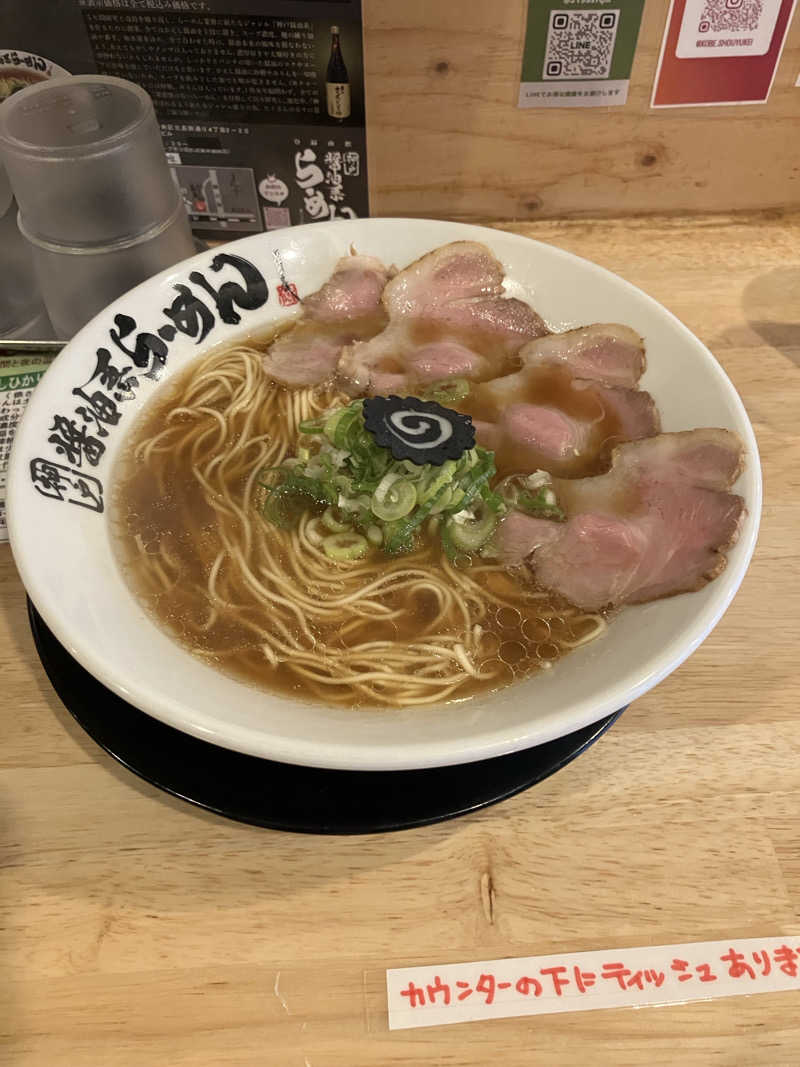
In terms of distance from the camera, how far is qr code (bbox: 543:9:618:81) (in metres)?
2.47

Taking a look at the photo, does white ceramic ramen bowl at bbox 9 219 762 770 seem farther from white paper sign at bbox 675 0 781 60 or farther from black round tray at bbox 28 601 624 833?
white paper sign at bbox 675 0 781 60

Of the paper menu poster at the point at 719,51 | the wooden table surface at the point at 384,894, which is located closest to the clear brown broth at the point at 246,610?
the wooden table surface at the point at 384,894

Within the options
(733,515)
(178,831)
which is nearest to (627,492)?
(733,515)

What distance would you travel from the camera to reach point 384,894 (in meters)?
1.54

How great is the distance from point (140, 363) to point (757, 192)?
249cm

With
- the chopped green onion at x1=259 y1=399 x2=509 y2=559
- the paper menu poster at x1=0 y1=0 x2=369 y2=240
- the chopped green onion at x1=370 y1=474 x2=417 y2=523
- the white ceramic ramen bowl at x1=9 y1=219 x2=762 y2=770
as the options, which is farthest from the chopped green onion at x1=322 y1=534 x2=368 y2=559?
the paper menu poster at x1=0 y1=0 x2=369 y2=240

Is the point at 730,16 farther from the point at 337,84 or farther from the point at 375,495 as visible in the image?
the point at 375,495

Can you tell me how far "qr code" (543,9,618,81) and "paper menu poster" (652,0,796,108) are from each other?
193mm

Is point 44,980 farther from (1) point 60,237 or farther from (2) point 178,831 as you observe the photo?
(1) point 60,237

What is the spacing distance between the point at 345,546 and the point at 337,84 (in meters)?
1.64

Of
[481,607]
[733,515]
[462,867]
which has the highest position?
[733,515]

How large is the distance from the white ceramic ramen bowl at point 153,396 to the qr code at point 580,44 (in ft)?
2.41

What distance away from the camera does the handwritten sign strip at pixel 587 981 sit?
4.61 ft

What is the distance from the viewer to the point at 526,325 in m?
2.33
